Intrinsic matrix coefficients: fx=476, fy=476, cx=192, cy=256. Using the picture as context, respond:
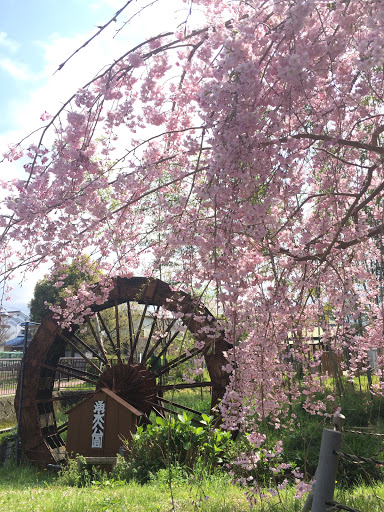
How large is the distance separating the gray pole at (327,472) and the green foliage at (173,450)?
3249 millimetres

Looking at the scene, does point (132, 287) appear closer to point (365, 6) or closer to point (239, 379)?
point (239, 379)

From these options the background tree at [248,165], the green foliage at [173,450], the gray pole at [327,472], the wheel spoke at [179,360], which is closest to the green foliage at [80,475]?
the green foliage at [173,450]

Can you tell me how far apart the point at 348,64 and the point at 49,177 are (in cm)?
183

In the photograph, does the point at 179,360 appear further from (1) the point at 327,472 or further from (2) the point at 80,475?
(2) the point at 80,475

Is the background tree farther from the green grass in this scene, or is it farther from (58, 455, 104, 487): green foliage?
(58, 455, 104, 487): green foliage

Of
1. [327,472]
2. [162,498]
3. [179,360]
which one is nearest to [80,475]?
[162,498]

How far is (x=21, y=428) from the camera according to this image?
→ 7.46m

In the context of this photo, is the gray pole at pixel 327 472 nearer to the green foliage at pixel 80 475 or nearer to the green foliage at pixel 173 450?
the green foliage at pixel 173 450

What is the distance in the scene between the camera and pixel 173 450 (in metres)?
4.86

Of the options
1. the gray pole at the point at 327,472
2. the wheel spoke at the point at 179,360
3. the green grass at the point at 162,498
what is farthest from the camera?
the green grass at the point at 162,498

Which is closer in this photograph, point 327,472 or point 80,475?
point 327,472

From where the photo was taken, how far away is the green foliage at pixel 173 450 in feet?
15.4

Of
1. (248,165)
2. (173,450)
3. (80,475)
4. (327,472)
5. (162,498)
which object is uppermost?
(248,165)

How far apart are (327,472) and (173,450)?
11.9 ft
